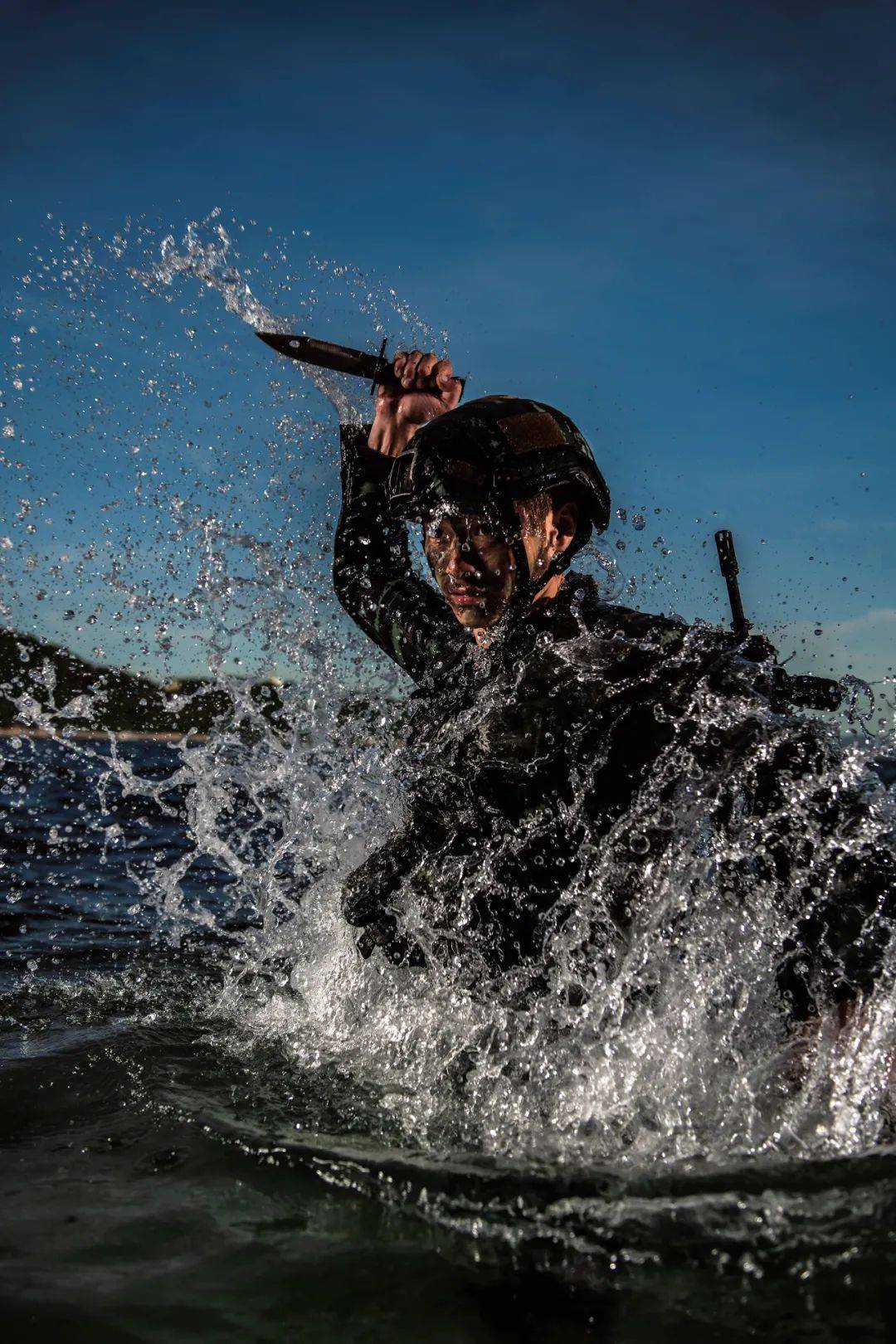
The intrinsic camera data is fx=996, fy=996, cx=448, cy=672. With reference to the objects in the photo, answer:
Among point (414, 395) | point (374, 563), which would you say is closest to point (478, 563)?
point (374, 563)

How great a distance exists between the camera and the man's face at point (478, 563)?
11.6 ft

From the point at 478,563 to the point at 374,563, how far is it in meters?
1.02

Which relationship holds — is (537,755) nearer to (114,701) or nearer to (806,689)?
(806,689)

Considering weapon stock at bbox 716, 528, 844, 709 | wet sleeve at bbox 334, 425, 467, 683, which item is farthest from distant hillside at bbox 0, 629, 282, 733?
weapon stock at bbox 716, 528, 844, 709

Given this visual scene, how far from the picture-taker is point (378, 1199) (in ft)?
8.80

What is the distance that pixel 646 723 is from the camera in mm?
3156

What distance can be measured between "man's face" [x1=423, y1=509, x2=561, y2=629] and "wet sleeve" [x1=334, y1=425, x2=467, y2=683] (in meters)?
0.68

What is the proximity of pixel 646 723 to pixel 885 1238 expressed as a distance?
1.49 m

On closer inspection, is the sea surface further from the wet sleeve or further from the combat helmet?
the combat helmet

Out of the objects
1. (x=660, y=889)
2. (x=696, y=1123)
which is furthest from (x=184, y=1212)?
(x=660, y=889)

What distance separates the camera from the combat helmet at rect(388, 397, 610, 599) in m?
3.46

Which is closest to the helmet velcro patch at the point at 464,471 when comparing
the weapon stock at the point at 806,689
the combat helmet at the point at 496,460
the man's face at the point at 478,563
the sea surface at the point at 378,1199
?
the combat helmet at the point at 496,460

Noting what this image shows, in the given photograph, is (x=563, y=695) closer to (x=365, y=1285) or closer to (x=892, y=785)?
(x=892, y=785)

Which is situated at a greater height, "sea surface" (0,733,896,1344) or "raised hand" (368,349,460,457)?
"raised hand" (368,349,460,457)
